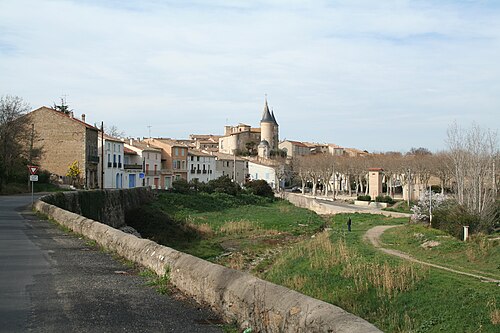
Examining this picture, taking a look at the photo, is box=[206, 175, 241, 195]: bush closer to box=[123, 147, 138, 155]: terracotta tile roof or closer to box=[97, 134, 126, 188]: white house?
box=[97, 134, 126, 188]: white house

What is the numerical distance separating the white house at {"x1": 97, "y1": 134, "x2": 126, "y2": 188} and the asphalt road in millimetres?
56163

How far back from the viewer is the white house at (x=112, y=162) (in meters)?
68.7

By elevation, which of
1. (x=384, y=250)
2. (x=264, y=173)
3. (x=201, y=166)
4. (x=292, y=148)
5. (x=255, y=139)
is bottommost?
(x=384, y=250)

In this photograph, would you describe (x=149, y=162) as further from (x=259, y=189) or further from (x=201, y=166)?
(x=201, y=166)

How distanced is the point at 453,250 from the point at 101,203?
20862 mm

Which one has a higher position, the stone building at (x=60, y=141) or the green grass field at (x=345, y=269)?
the stone building at (x=60, y=141)

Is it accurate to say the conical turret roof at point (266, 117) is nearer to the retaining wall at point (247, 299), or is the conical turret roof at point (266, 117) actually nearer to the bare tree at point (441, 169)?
the bare tree at point (441, 169)

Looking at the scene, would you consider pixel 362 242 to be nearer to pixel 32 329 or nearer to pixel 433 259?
pixel 433 259

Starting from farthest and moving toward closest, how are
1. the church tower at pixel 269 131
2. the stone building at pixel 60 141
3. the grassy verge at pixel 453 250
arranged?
the church tower at pixel 269 131 → the stone building at pixel 60 141 → the grassy verge at pixel 453 250

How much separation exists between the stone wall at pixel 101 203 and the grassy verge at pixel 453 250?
16887 millimetres

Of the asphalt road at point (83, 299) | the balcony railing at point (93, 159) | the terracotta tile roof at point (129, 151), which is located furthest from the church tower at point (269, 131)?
the asphalt road at point (83, 299)

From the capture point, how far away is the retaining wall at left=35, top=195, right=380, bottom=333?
17.8 feet

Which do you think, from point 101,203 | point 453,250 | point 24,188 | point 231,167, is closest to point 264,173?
point 231,167

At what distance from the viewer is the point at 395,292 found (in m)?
16.8
